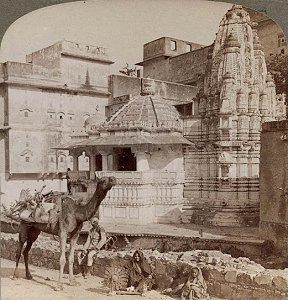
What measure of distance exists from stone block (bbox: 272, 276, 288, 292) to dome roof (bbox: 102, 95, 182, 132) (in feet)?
13.0

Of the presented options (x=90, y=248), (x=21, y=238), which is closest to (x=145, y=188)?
(x=90, y=248)

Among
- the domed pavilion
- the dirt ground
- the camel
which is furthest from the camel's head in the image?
the domed pavilion

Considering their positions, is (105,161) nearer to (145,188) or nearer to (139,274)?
(145,188)

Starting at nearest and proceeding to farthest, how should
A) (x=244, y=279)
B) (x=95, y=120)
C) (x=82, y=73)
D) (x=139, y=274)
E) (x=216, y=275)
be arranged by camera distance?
(x=244, y=279) → (x=216, y=275) → (x=139, y=274) → (x=82, y=73) → (x=95, y=120)

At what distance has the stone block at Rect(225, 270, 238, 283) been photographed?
12.3 feet

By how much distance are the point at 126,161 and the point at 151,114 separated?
88cm

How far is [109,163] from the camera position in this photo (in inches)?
282

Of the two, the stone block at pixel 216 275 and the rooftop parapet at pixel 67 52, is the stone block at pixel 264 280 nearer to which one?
the stone block at pixel 216 275

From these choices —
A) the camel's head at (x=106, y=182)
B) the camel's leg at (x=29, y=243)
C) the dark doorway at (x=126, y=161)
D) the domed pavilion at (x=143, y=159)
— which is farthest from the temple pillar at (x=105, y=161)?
the camel's head at (x=106, y=182)

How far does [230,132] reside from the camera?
7.10 metres

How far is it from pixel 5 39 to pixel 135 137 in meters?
3.39

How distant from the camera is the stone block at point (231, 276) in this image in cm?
374

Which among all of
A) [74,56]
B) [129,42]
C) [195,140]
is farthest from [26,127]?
[195,140]

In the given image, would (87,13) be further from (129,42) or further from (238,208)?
(238,208)
